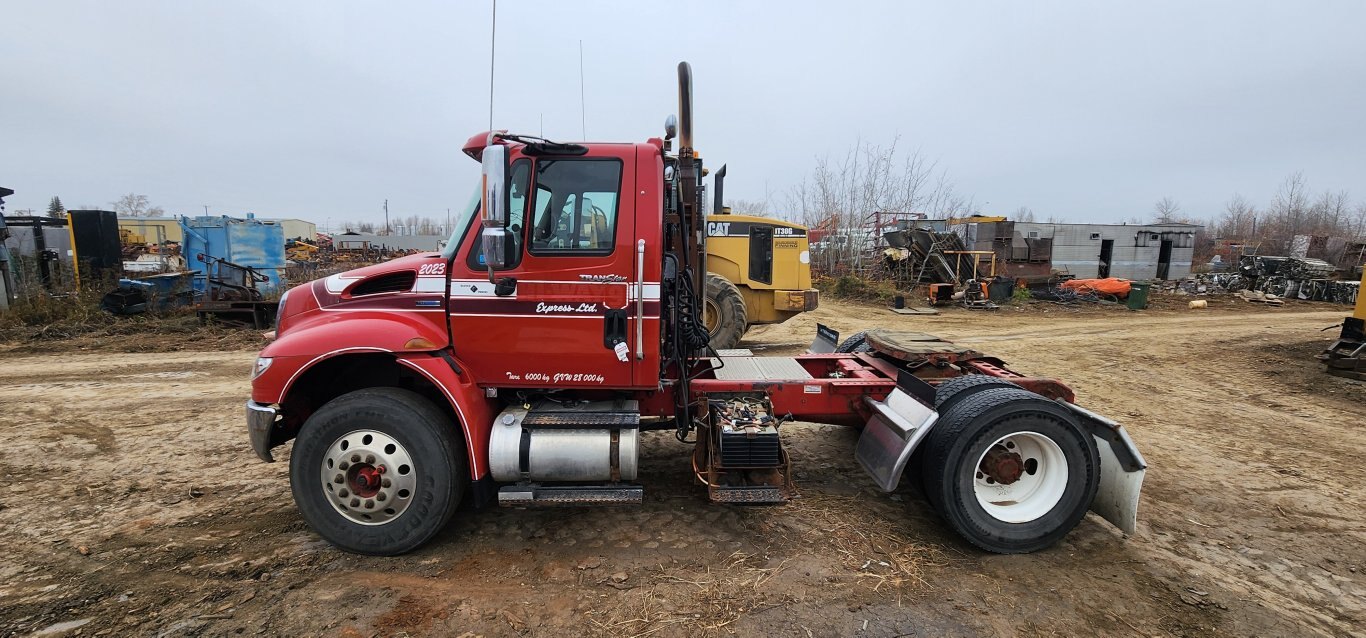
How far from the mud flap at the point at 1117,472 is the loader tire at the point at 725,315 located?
5.89m

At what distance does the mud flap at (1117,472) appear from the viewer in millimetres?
3562

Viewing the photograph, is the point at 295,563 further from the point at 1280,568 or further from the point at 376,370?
the point at 1280,568

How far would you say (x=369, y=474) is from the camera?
139 inches

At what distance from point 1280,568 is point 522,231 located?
203 inches

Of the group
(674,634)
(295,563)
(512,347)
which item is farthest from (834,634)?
(295,563)

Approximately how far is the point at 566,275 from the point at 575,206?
0.47 meters

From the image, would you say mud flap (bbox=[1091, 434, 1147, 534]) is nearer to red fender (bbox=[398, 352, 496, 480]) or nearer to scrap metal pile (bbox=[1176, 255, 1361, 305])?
red fender (bbox=[398, 352, 496, 480])

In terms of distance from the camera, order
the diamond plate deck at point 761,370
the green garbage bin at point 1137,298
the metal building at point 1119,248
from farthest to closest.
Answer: the metal building at point 1119,248 < the green garbage bin at point 1137,298 < the diamond plate deck at point 761,370

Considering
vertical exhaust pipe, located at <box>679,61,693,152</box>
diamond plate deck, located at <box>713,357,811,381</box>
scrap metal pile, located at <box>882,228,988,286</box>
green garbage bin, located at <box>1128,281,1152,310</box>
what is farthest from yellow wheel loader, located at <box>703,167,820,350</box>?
green garbage bin, located at <box>1128,281,1152,310</box>

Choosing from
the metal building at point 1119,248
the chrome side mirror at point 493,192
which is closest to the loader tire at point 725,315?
the chrome side mirror at point 493,192

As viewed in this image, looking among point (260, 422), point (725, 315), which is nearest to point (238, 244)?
point (725, 315)

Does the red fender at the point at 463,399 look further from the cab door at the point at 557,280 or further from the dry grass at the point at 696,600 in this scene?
the dry grass at the point at 696,600

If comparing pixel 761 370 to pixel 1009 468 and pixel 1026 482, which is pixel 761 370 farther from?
pixel 1026 482

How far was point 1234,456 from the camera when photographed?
17.8 ft
